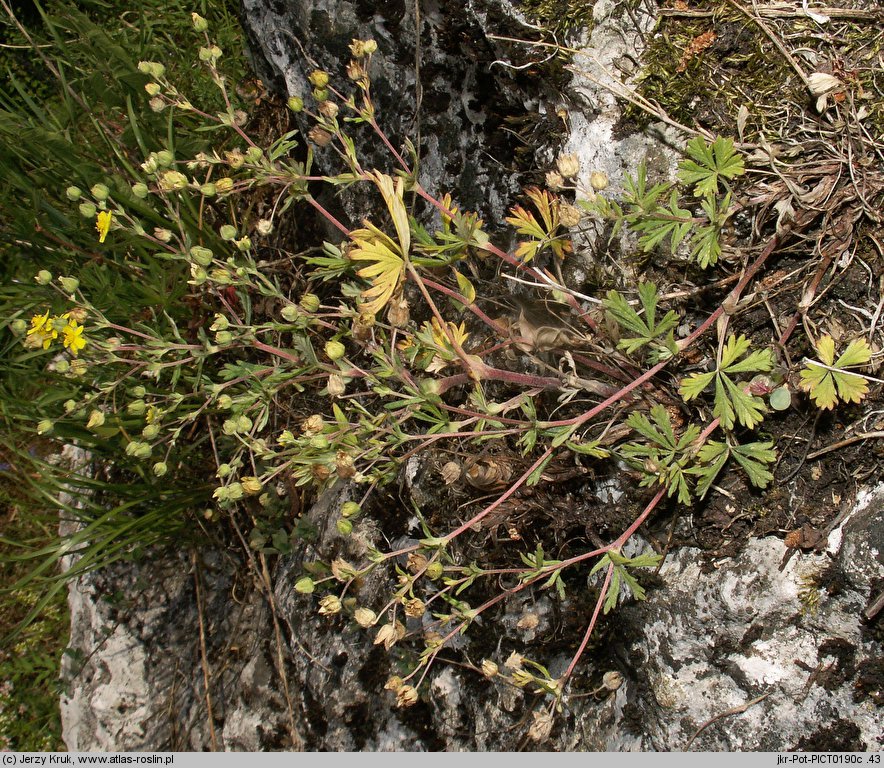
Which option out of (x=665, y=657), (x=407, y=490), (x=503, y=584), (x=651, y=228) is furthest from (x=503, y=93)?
(x=665, y=657)

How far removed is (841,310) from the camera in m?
1.87

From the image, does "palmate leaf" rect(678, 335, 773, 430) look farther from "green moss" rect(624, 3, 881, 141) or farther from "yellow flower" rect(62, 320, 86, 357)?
"yellow flower" rect(62, 320, 86, 357)

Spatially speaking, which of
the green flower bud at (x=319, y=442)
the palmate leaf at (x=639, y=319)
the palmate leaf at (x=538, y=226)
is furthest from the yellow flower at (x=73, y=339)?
the palmate leaf at (x=639, y=319)

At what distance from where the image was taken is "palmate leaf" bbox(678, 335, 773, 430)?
5.82 ft

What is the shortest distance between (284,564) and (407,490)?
0.68 metres

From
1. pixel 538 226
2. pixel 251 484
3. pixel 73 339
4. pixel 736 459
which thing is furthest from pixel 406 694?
pixel 73 339

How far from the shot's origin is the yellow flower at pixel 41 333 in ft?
7.45

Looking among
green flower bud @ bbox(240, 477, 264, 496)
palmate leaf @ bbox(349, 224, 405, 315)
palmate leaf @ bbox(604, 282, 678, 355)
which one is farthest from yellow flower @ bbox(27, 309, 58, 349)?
palmate leaf @ bbox(604, 282, 678, 355)

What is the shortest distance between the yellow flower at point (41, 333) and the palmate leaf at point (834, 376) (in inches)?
87.4

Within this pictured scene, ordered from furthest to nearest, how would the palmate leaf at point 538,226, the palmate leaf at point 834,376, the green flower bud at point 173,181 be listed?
1. the green flower bud at point 173,181
2. the palmate leaf at point 538,226
3. the palmate leaf at point 834,376

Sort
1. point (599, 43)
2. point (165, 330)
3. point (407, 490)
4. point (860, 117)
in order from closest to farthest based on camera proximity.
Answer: point (860, 117)
point (599, 43)
point (407, 490)
point (165, 330)

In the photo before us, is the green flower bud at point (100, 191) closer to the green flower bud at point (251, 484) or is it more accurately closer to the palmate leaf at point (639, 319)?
the green flower bud at point (251, 484)

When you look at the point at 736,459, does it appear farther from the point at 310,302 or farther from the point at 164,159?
the point at 164,159

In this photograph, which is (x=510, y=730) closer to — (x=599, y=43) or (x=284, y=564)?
(x=284, y=564)
